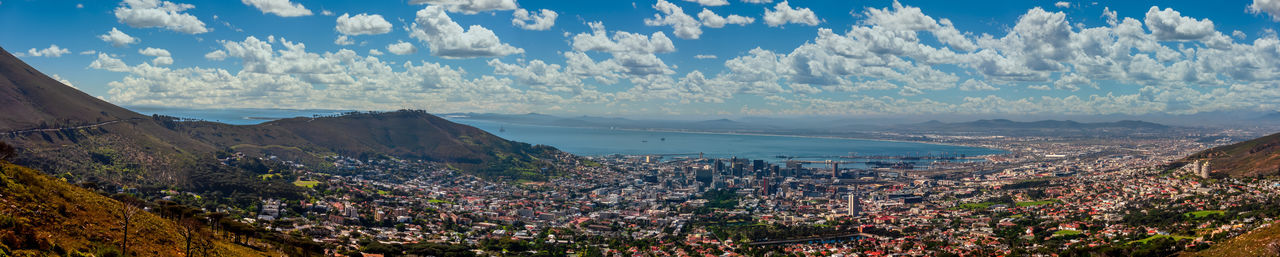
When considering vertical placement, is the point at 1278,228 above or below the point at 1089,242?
above

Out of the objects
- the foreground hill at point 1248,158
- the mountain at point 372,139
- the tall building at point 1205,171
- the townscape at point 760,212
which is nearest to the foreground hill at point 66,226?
the townscape at point 760,212

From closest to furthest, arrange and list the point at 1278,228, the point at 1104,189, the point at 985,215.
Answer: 1. the point at 1278,228
2. the point at 985,215
3. the point at 1104,189

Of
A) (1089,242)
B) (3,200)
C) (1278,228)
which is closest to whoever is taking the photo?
(3,200)

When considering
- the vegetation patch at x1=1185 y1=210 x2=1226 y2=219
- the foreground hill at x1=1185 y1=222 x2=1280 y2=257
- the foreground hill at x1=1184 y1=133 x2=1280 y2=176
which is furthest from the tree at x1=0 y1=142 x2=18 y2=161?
the foreground hill at x1=1184 y1=133 x2=1280 y2=176

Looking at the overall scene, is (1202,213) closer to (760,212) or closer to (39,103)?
(760,212)

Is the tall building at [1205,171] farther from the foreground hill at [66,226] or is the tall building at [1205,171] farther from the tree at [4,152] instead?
the tree at [4,152]

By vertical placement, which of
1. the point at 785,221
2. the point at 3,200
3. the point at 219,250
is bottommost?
the point at 785,221

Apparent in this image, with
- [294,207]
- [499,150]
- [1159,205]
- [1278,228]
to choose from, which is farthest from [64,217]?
[499,150]

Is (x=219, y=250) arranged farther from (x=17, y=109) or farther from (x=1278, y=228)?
(x=17, y=109)
